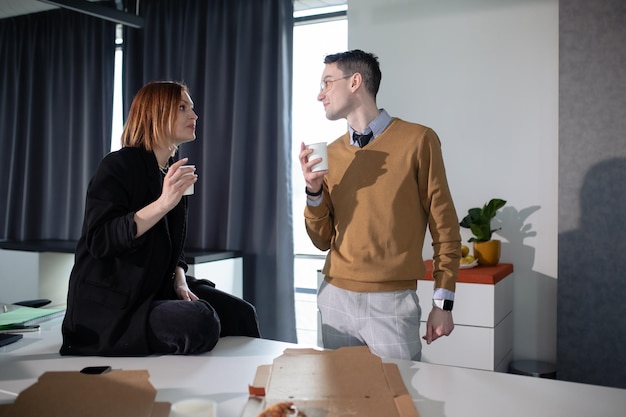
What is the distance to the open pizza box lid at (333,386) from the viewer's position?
3.33 feet

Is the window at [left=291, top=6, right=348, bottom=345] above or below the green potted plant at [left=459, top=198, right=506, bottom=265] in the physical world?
above

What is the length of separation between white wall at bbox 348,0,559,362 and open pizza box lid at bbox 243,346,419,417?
2.05 m

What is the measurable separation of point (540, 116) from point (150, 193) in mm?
2247

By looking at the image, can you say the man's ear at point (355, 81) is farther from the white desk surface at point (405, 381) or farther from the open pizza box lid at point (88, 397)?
the open pizza box lid at point (88, 397)

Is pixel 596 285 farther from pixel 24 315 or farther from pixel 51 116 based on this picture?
pixel 51 116

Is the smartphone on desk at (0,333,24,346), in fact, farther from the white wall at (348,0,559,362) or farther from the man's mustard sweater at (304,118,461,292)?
the white wall at (348,0,559,362)

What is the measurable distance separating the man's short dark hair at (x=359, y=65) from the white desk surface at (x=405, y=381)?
0.84 metres

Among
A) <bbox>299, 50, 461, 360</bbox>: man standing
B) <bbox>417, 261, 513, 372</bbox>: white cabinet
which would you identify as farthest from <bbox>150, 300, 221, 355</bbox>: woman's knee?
<bbox>417, 261, 513, 372</bbox>: white cabinet

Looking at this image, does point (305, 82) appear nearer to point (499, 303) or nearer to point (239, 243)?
point (239, 243)

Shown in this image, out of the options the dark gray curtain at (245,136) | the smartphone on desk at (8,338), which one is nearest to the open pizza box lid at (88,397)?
the smartphone on desk at (8,338)

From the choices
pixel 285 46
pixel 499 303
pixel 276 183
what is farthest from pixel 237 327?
pixel 285 46

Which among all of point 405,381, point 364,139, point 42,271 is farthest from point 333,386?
point 42,271

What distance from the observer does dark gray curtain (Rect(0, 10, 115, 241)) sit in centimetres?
432

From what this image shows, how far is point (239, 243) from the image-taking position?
3779 millimetres
